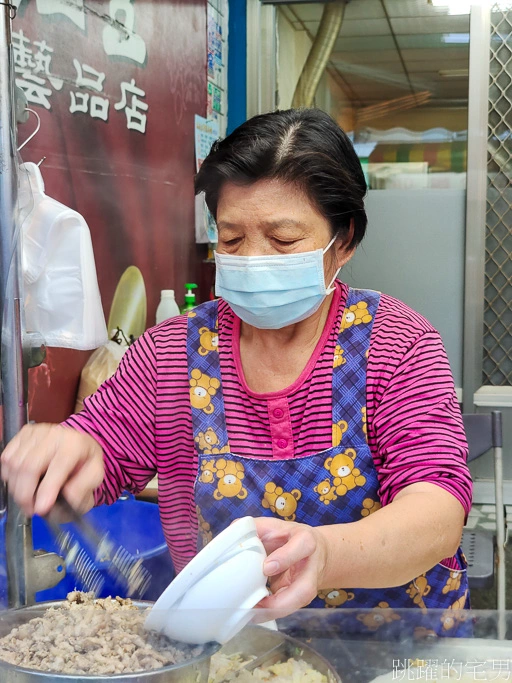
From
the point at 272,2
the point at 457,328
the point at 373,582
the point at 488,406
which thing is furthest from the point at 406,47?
the point at 373,582

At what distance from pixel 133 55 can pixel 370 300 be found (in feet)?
6.58

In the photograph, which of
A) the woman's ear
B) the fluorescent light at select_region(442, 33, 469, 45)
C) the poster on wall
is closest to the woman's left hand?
the woman's ear

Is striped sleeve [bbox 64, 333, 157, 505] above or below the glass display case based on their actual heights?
above

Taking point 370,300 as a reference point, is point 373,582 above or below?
below

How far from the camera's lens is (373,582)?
1.13 meters

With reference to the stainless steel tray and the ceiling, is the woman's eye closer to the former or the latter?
the stainless steel tray

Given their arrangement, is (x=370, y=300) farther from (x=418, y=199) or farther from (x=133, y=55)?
(x=418, y=199)

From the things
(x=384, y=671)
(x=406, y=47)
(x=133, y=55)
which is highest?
(x=406, y=47)

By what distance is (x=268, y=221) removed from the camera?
1385 mm

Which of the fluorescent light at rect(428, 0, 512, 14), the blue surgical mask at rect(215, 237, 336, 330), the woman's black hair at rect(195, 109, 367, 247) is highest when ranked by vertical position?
the fluorescent light at rect(428, 0, 512, 14)

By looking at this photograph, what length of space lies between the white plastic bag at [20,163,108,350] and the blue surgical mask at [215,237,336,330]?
57 cm

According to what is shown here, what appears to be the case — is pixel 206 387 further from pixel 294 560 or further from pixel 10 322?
pixel 294 560

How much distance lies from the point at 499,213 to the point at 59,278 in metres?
2.80

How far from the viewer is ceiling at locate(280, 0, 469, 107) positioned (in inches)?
158
